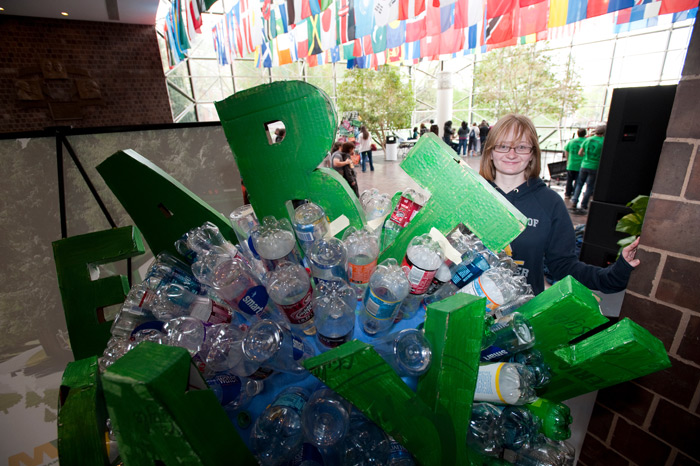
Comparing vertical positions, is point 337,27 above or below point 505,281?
above

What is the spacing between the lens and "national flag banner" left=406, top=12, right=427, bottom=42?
5.89 metres

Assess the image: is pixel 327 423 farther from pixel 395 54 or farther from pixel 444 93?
pixel 444 93

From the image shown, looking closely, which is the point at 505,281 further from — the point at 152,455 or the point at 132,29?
the point at 132,29

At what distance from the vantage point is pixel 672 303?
4.23 ft

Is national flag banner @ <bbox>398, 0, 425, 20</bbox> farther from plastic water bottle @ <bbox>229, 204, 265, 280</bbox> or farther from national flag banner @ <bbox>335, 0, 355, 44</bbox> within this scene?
plastic water bottle @ <bbox>229, 204, 265, 280</bbox>

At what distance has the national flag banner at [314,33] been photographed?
6.55 meters

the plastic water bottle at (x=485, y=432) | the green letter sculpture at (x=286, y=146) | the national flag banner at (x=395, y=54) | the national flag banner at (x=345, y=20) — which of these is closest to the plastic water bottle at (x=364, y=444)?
the plastic water bottle at (x=485, y=432)

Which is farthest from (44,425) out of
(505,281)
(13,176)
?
(505,281)

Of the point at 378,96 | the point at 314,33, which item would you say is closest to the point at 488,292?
the point at 314,33

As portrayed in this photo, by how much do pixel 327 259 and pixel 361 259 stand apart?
11 centimetres

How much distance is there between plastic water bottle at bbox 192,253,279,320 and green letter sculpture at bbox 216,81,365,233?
241 millimetres

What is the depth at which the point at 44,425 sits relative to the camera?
6.11 ft

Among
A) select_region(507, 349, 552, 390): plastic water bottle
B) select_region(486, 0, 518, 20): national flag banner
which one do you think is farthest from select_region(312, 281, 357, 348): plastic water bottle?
select_region(486, 0, 518, 20): national flag banner

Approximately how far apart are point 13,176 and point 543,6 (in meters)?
7.28
